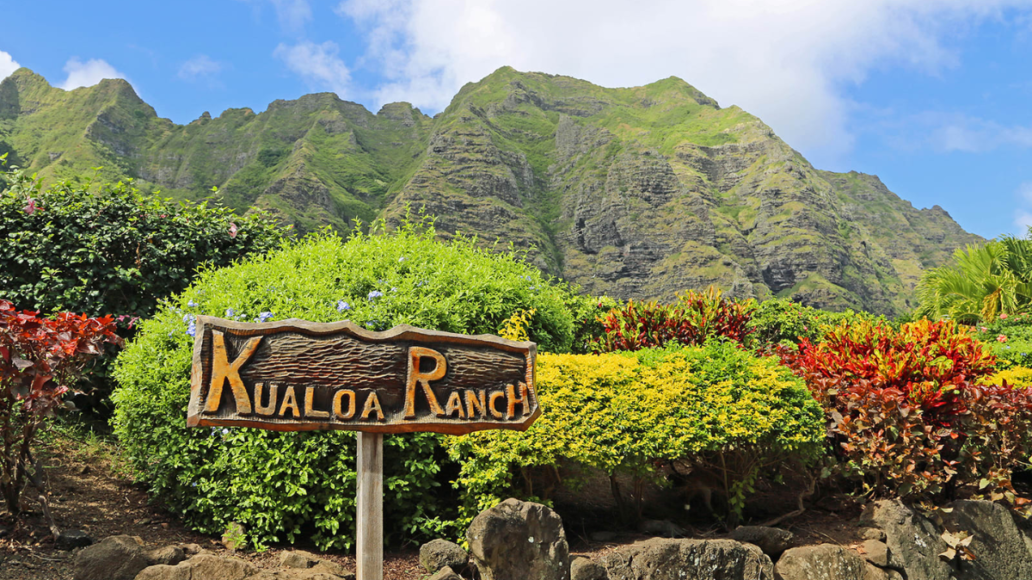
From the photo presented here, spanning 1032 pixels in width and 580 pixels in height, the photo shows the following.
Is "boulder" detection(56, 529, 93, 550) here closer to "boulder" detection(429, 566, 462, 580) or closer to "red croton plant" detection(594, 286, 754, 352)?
"boulder" detection(429, 566, 462, 580)

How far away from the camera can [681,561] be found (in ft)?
13.3

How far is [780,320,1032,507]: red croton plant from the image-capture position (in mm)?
5023

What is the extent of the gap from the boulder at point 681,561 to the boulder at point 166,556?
8.05 ft

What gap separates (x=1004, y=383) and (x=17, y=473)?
7.23 m

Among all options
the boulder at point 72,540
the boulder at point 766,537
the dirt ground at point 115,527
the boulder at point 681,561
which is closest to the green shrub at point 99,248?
the dirt ground at point 115,527

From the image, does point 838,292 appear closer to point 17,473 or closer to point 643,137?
point 643,137

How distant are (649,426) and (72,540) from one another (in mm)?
3589

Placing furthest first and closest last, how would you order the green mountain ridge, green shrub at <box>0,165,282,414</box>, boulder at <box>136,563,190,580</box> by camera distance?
the green mountain ridge
green shrub at <box>0,165,282,414</box>
boulder at <box>136,563,190,580</box>

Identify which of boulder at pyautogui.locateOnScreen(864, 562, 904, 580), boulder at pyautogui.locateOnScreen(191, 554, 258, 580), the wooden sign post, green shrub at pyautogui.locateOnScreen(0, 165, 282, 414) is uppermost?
green shrub at pyautogui.locateOnScreen(0, 165, 282, 414)

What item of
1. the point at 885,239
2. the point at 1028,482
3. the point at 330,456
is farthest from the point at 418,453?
the point at 885,239

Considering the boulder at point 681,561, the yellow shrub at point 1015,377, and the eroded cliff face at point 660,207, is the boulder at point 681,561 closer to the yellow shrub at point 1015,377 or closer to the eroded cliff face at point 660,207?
the yellow shrub at point 1015,377

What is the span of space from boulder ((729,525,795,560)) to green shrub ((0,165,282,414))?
6.03 meters

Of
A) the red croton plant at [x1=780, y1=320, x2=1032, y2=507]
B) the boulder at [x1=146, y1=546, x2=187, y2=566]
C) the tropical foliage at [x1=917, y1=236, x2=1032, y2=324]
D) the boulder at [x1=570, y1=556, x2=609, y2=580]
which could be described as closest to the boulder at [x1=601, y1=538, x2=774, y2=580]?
the boulder at [x1=570, y1=556, x2=609, y2=580]

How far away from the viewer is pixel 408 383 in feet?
10.2
